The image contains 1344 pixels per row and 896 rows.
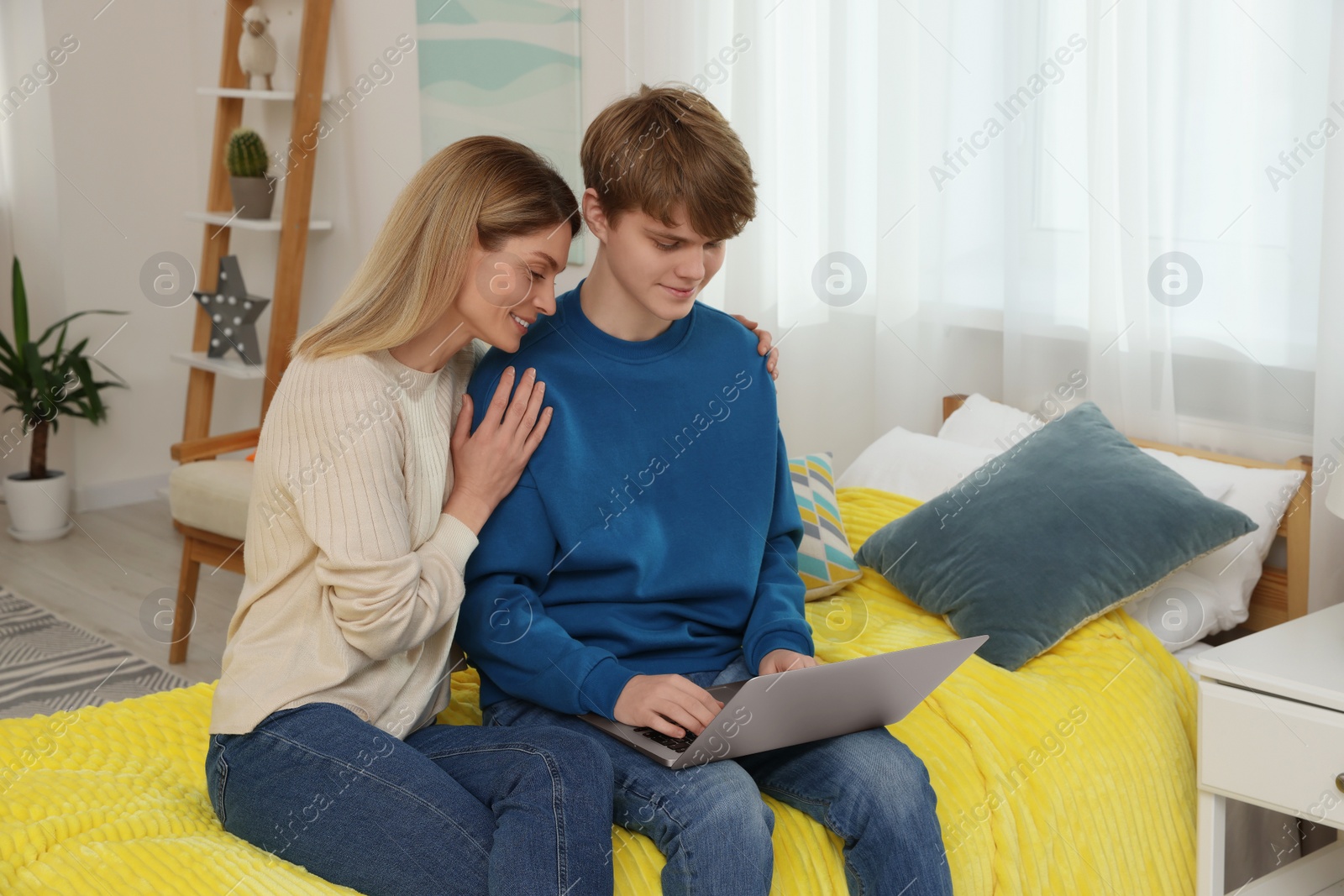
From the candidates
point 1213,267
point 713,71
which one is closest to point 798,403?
point 713,71

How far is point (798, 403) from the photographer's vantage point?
2551 millimetres

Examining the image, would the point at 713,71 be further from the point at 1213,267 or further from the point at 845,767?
the point at 845,767

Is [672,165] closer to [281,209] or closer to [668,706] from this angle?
[668,706]

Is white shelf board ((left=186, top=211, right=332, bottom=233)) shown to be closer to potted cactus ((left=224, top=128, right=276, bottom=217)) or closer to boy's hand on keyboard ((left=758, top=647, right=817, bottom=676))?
potted cactus ((left=224, top=128, right=276, bottom=217))

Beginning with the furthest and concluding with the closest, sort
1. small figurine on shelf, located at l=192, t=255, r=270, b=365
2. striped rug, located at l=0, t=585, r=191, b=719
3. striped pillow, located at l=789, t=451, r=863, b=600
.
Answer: small figurine on shelf, located at l=192, t=255, r=270, b=365, striped rug, located at l=0, t=585, r=191, b=719, striped pillow, located at l=789, t=451, r=863, b=600

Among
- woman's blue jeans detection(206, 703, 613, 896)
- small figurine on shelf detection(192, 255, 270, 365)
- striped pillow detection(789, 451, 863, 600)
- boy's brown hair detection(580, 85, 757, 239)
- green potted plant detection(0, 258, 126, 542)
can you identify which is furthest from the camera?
green potted plant detection(0, 258, 126, 542)

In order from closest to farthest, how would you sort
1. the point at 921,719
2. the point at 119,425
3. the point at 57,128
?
the point at 921,719, the point at 57,128, the point at 119,425

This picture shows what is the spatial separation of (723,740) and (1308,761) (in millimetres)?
700

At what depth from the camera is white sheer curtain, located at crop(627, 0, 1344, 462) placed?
5.92 ft

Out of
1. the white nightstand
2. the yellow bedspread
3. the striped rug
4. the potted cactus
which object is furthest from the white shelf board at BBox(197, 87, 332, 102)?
the white nightstand

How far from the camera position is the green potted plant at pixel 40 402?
378cm

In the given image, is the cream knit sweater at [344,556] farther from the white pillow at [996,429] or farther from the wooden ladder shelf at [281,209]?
the wooden ladder shelf at [281,209]

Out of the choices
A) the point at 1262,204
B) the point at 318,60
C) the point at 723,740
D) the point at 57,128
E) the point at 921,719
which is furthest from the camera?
the point at 57,128

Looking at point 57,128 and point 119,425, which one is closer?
point 57,128
